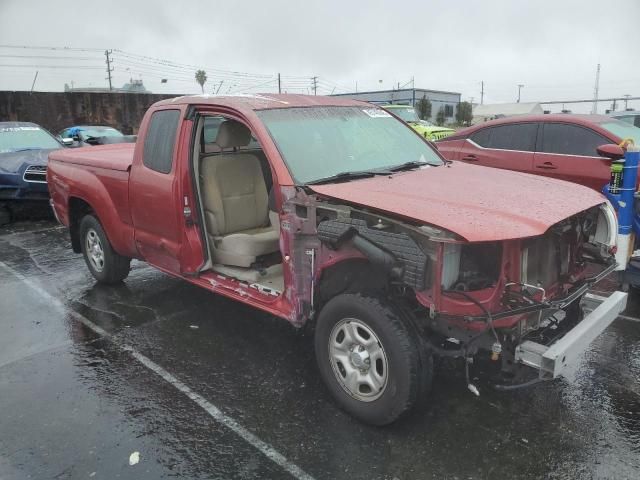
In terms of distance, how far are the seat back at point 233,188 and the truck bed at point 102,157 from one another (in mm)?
940

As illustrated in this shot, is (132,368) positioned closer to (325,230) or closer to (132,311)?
(132,311)

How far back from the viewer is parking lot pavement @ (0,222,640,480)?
293cm

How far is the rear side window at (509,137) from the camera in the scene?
285 inches

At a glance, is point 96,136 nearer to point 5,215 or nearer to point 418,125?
point 5,215

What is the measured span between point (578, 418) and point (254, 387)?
214cm

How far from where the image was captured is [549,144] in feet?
23.1

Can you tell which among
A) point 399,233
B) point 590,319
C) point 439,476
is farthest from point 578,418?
point 399,233

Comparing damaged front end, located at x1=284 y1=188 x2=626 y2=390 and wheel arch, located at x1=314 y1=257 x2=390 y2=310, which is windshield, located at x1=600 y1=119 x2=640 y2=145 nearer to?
damaged front end, located at x1=284 y1=188 x2=626 y2=390

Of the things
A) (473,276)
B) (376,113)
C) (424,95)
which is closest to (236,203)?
(376,113)

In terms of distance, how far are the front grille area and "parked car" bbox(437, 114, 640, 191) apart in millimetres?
6960

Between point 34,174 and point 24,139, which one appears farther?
point 24,139

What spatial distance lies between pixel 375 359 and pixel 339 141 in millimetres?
1753

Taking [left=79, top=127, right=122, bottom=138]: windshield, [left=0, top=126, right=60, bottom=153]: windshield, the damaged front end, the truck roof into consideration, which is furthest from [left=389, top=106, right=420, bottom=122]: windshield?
the damaged front end

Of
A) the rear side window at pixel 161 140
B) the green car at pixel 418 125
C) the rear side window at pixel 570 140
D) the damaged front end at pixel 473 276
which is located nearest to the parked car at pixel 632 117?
the green car at pixel 418 125
